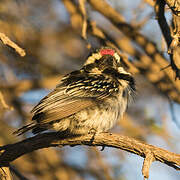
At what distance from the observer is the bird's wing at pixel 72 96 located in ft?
12.1

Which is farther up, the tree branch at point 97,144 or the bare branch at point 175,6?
the bare branch at point 175,6

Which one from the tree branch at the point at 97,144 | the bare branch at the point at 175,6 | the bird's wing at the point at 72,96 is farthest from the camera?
the bird's wing at the point at 72,96

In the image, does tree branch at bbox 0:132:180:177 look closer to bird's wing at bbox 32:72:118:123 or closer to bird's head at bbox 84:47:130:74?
bird's wing at bbox 32:72:118:123

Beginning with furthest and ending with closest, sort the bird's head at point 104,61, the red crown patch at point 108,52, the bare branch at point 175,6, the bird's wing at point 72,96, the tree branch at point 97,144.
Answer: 1. the red crown patch at point 108,52
2. the bird's head at point 104,61
3. the bird's wing at point 72,96
4. the bare branch at point 175,6
5. the tree branch at point 97,144

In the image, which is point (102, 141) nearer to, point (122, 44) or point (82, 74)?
point (82, 74)

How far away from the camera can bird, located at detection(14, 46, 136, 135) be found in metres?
3.73

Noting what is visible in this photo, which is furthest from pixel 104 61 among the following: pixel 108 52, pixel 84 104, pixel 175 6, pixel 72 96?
pixel 175 6

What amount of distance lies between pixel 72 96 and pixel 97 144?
0.57 meters

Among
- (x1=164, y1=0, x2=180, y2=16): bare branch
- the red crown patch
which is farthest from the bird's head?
(x1=164, y1=0, x2=180, y2=16): bare branch

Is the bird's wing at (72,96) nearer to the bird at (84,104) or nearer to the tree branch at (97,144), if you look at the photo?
the bird at (84,104)

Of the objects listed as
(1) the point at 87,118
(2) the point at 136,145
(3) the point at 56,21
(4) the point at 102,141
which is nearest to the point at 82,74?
(1) the point at 87,118

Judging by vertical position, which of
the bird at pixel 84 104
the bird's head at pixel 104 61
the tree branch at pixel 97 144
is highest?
the bird's head at pixel 104 61

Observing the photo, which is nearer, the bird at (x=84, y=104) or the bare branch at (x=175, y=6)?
the bare branch at (x=175, y=6)

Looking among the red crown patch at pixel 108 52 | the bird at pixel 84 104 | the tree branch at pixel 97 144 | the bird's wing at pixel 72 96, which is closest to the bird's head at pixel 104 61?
the red crown patch at pixel 108 52
